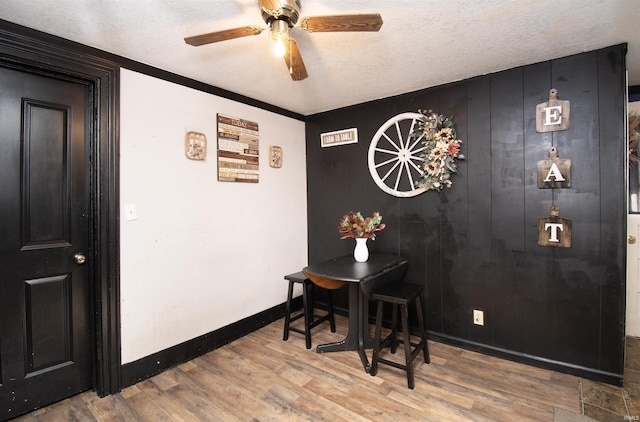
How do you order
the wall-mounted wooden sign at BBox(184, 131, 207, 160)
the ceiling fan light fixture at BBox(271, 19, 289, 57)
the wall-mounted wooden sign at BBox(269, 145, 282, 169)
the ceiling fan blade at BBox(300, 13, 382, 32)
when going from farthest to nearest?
the wall-mounted wooden sign at BBox(269, 145, 282, 169) → the wall-mounted wooden sign at BBox(184, 131, 207, 160) → the ceiling fan light fixture at BBox(271, 19, 289, 57) → the ceiling fan blade at BBox(300, 13, 382, 32)

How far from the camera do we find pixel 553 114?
7.07 ft

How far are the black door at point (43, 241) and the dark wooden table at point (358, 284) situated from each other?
1.59 meters

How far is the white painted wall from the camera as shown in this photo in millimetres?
2125

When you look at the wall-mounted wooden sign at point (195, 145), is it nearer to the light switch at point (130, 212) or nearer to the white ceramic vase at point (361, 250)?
the light switch at point (130, 212)

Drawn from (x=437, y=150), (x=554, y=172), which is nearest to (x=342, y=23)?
(x=437, y=150)

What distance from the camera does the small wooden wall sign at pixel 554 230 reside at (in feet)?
6.99

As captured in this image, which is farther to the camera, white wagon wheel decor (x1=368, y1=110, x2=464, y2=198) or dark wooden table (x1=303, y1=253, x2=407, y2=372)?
white wagon wheel decor (x1=368, y1=110, x2=464, y2=198)

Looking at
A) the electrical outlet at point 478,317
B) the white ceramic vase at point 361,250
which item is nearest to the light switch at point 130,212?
the white ceramic vase at point 361,250

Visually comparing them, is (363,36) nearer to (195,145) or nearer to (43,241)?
(195,145)

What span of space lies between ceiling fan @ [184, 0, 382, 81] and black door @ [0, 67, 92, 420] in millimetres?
1078

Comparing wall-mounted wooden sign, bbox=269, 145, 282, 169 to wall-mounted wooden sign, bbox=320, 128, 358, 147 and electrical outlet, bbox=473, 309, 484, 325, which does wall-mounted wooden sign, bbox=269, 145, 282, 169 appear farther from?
electrical outlet, bbox=473, 309, 484, 325

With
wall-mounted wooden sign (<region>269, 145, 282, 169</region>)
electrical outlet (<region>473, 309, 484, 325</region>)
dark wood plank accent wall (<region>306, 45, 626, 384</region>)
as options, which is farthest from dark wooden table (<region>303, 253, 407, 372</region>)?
wall-mounted wooden sign (<region>269, 145, 282, 169</region>)

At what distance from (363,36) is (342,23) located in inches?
19.4

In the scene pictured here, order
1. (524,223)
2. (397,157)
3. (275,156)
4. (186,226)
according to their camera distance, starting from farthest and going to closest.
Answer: (275,156), (397,157), (186,226), (524,223)
